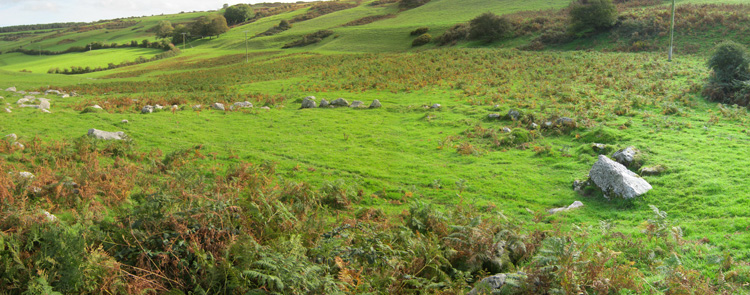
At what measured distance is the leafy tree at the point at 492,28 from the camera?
6016cm

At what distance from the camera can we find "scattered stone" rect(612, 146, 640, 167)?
561 inches

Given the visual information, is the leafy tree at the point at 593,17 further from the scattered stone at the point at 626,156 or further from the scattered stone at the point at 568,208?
the scattered stone at the point at 568,208

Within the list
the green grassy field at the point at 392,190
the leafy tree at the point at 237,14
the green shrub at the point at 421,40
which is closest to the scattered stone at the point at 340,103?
the green grassy field at the point at 392,190

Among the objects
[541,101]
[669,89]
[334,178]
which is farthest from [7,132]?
[669,89]

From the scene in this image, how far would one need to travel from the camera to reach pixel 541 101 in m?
24.9

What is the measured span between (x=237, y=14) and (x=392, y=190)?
157 meters

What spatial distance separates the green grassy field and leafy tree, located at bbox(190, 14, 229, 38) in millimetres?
89965

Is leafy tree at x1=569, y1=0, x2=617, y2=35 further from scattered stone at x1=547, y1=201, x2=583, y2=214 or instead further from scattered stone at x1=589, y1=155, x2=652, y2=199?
scattered stone at x1=547, y1=201, x2=583, y2=214

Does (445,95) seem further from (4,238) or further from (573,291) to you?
(4,238)

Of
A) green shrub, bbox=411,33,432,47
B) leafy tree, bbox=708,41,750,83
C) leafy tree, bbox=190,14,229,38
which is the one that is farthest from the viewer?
leafy tree, bbox=190,14,229,38

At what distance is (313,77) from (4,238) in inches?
1459

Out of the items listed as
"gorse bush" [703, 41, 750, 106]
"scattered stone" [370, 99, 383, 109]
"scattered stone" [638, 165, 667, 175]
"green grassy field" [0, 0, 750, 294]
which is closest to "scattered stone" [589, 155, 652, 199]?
"green grassy field" [0, 0, 750, 294]

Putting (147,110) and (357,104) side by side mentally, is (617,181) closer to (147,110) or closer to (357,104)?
(357,104)

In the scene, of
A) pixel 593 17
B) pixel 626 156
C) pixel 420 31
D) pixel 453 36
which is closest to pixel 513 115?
pixel 626 156
